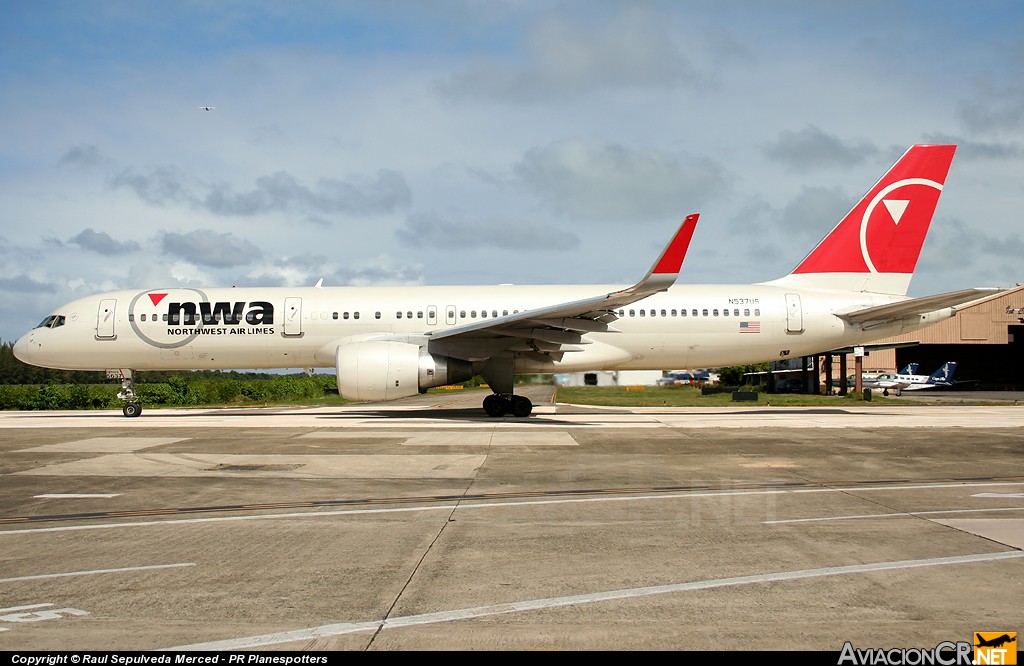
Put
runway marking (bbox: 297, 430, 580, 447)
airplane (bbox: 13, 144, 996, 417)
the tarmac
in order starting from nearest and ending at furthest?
the tarmac, runway marking (bbox: 297, 430, 580, 447), airplane (bbox: 13, 144, 996, 417)

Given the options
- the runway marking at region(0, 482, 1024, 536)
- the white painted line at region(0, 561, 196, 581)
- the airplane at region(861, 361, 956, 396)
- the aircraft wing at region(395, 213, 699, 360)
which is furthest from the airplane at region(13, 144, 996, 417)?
the airplane at region(861, 361, 956, 396)

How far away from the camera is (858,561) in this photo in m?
5.59

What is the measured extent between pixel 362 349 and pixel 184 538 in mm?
12746

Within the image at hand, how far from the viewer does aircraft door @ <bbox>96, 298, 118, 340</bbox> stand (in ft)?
73.7

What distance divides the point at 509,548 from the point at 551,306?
15.1 m

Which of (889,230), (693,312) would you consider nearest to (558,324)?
(693,312)

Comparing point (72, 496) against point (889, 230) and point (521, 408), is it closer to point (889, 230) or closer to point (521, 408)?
point (521, 408)

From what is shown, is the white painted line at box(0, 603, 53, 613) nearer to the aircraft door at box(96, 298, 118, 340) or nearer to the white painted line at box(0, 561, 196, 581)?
the white painted line at box(0, 561, 196, 581)

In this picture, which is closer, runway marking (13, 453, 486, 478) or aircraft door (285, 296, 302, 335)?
runway marking (13, 453, 486, 478)

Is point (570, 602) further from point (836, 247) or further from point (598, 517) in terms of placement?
point (836, 247)

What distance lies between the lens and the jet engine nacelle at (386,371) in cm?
1881

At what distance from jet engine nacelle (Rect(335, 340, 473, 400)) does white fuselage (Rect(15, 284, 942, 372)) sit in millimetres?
2444

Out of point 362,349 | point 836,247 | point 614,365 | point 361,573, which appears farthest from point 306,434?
point 836,247

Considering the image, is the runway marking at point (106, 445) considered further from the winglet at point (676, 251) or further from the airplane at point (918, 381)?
the airplane at point (918, 381)
